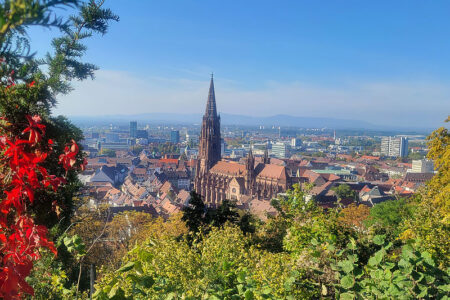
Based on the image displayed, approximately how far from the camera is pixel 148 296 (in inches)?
115

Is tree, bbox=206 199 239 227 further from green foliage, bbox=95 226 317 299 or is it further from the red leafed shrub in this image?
the red leafed shrub

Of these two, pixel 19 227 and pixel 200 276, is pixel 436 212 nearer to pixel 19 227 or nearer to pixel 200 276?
pixel 200 276

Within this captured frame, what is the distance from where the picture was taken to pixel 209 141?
52094mm

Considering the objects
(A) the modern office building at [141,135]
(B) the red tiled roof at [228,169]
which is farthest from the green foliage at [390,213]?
(A) the modern office building at [141,135]

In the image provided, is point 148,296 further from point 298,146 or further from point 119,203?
point 298,146

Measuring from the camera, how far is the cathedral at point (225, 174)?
45906mm

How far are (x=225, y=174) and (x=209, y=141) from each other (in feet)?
18.9

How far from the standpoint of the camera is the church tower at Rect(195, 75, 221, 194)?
5150 cm

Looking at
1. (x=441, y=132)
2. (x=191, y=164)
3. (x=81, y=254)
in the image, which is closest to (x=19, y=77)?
(x=81, y=254)

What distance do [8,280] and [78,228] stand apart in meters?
11.2

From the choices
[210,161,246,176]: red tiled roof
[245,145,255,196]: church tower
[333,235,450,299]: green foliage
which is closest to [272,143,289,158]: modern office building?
[210,161,246,176]: red tiled roof

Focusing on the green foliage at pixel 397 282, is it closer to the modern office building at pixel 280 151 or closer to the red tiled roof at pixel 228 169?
the red tiled roof at pixel 228 169

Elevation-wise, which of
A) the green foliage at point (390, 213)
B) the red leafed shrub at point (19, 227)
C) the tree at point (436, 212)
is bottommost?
the green foliage at point (390, 213)

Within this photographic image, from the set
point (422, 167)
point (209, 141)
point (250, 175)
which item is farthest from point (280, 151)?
point (250, 175)
